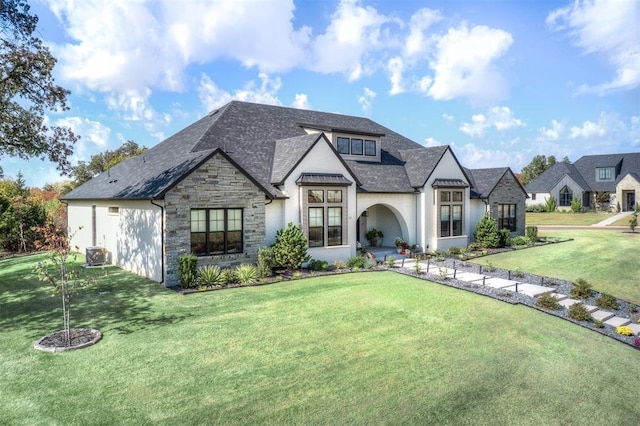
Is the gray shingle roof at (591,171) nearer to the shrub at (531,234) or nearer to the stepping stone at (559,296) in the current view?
the shrub at (531,234)

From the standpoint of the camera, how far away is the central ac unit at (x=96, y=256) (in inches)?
826

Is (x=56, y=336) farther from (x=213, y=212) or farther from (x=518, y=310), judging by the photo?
(x=518, y=310)

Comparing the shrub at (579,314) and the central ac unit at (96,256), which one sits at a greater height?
the central ac unit at (96,256)

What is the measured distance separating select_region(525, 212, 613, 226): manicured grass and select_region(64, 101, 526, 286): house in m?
18.9

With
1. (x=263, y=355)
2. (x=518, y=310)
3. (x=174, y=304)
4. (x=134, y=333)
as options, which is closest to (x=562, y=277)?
(x=518, y=310)

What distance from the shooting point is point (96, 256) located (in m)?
21.2

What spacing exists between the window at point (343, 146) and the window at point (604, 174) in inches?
2000

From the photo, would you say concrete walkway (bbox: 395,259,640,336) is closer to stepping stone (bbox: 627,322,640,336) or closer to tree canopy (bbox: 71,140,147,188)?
stepping stone (bbox: 627,322,640,336)

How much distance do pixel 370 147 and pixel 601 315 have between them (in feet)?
54.2

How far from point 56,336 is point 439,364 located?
30.6 ft

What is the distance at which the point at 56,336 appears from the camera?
1033 centimetres

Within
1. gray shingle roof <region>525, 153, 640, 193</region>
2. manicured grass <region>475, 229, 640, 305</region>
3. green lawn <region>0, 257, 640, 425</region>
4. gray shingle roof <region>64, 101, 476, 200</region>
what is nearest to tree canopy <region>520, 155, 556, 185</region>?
gray shingle roof <region>525, 153, 640, 193</region>

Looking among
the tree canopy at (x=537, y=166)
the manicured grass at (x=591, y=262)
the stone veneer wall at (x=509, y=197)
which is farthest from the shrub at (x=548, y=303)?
the tree canopy at (x=537, y=166)

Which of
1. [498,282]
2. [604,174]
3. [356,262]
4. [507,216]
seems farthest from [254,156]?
[604,174]
